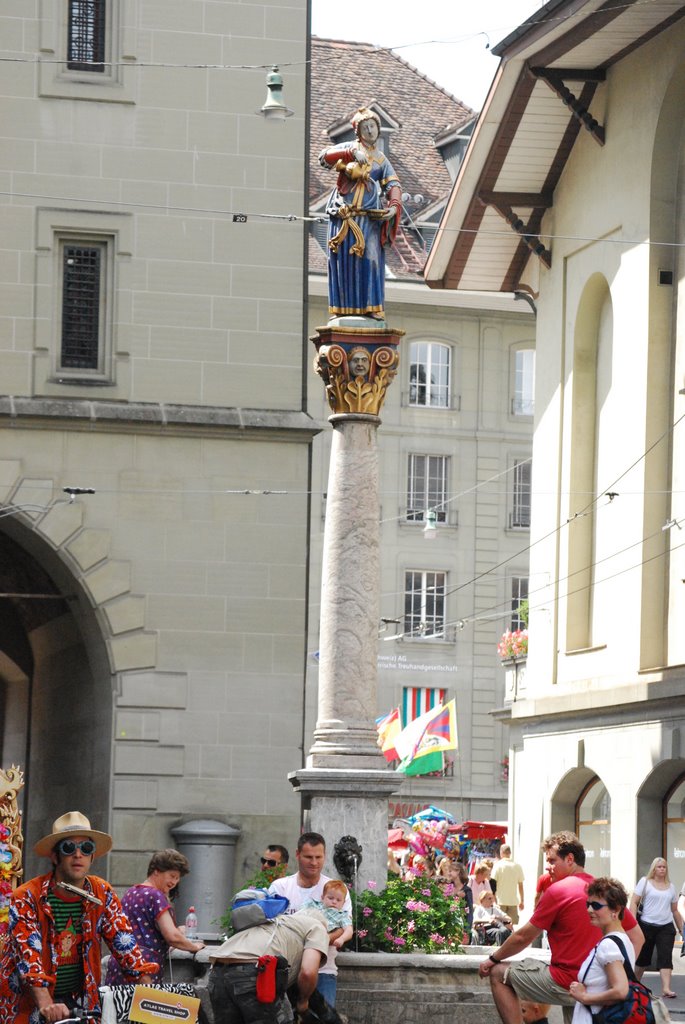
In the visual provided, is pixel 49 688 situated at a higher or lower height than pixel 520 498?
lower

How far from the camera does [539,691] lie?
31609 mm

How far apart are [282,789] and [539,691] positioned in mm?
6637

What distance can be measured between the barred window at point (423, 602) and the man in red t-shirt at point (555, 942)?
1563 inches

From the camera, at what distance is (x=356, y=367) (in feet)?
61.2

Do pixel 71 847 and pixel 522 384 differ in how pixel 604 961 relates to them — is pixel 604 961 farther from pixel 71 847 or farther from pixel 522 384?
pixel 522 384

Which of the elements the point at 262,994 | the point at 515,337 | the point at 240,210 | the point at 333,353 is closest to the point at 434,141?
the point at 515,337

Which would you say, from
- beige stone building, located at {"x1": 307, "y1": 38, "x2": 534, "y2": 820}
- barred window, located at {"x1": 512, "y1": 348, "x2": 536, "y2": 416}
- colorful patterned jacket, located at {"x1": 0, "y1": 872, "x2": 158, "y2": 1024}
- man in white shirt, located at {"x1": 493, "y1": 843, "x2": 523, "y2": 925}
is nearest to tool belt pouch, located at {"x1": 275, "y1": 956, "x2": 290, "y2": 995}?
colorful patterned jacket, located at {"x1": 0, "y1": 872, "x2": 158, "y2": 1024}

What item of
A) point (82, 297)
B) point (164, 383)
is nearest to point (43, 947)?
point (164, 383)

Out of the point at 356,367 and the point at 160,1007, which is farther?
the point at 356,367

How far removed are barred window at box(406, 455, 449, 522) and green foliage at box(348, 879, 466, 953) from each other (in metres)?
36.6

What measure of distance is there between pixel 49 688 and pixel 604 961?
20041 millimetres

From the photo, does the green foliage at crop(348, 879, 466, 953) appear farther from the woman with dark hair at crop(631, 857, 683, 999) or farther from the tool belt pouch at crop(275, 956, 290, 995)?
the woman with dark hair at crop(631, 857, 683, 999)

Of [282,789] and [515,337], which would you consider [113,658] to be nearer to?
[282,789]

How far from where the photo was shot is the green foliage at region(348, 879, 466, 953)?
16.9 metres
